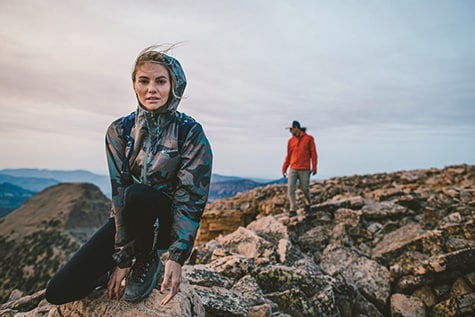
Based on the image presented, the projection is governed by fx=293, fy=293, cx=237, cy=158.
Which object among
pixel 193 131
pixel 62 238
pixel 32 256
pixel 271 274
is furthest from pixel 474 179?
pixel 62 238

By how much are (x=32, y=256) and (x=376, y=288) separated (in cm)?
10538

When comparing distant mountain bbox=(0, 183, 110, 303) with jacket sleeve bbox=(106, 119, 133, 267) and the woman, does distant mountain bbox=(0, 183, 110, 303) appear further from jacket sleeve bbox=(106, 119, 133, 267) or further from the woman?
jacket sleeve bbox=(106, 119, 133, 267)

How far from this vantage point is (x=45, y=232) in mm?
104125

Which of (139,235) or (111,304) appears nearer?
(139,235)

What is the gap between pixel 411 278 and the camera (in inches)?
277

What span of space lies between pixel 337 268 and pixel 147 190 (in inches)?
246

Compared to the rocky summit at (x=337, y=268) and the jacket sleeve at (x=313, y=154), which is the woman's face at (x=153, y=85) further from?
the jacket sleeve at (x=313, y=154)

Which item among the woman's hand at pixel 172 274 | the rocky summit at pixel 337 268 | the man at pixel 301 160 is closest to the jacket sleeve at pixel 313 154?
the man at pixel 301 160

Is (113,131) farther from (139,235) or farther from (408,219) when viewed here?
(408,219)

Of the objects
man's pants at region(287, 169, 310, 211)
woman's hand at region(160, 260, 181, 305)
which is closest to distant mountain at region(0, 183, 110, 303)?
man's pants at region(287, 169, 310, 211)

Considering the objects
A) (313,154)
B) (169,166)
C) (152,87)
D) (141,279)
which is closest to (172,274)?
(141,279)

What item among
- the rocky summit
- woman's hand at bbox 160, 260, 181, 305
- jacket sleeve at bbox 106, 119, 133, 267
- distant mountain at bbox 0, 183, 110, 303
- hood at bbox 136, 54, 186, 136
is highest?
hood at bbox 136, 54, 186, 136

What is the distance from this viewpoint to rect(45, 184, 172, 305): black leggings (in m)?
3.01

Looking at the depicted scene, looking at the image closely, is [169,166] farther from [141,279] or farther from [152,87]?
[141,279]
